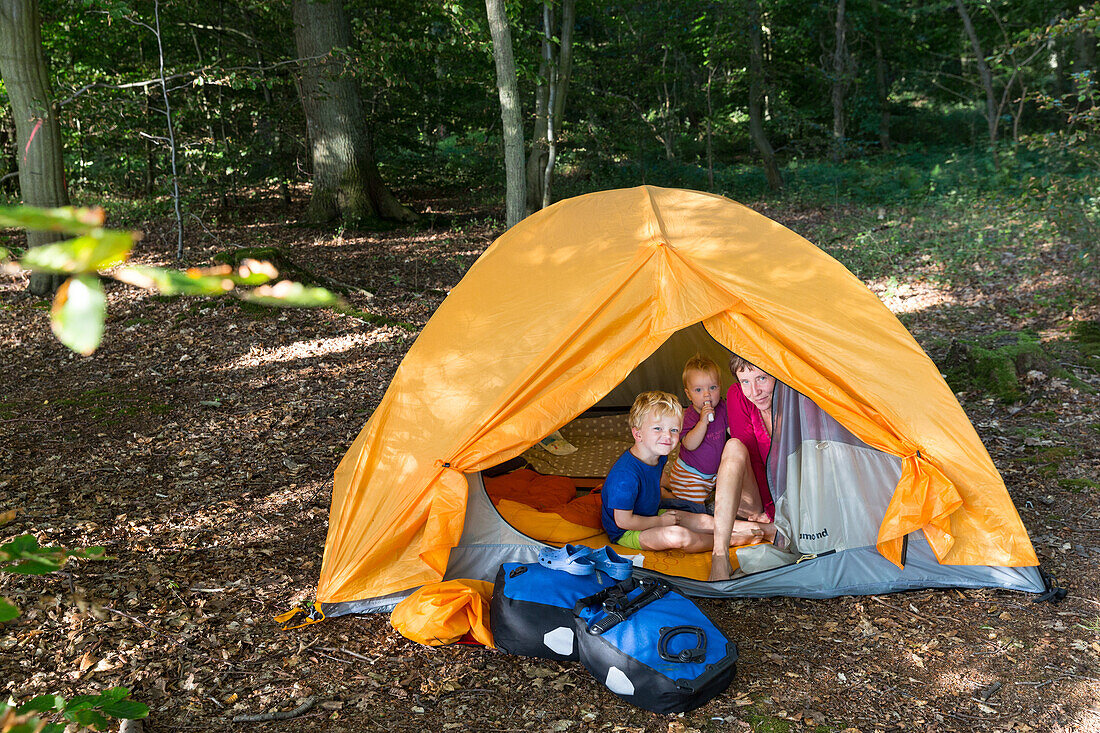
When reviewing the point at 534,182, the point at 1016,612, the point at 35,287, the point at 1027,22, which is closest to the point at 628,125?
the point at 534,182

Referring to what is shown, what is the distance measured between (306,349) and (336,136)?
492cm

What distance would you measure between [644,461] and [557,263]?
102 cm

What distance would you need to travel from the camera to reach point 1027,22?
14500mm

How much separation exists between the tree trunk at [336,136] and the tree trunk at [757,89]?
6739 millimetres

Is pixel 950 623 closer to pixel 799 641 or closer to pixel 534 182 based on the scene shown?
pixel 799 641

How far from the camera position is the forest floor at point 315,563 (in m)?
2.63

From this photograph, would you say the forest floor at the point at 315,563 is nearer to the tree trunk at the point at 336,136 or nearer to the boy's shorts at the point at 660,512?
the boy's shorts at the point at 660,512

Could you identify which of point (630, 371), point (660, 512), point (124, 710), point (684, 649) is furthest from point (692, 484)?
point (124, 710)

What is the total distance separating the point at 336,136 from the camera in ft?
33.8

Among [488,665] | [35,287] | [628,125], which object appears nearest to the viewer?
[488,665]

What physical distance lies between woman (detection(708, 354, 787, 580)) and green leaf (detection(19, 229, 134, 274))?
10.1 ft

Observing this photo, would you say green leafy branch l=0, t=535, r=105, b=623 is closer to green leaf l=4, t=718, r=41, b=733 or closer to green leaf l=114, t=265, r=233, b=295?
green leaf l=4, t=718, r=41, b=733

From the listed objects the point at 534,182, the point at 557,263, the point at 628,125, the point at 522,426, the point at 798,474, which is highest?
the point at 628,125

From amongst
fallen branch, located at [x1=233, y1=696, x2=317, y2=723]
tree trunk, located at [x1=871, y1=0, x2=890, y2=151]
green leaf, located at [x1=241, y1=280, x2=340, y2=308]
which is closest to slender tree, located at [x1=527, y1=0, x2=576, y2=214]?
fallen branch, located at [x1=233, y1=696, x2=317, y2=723]
